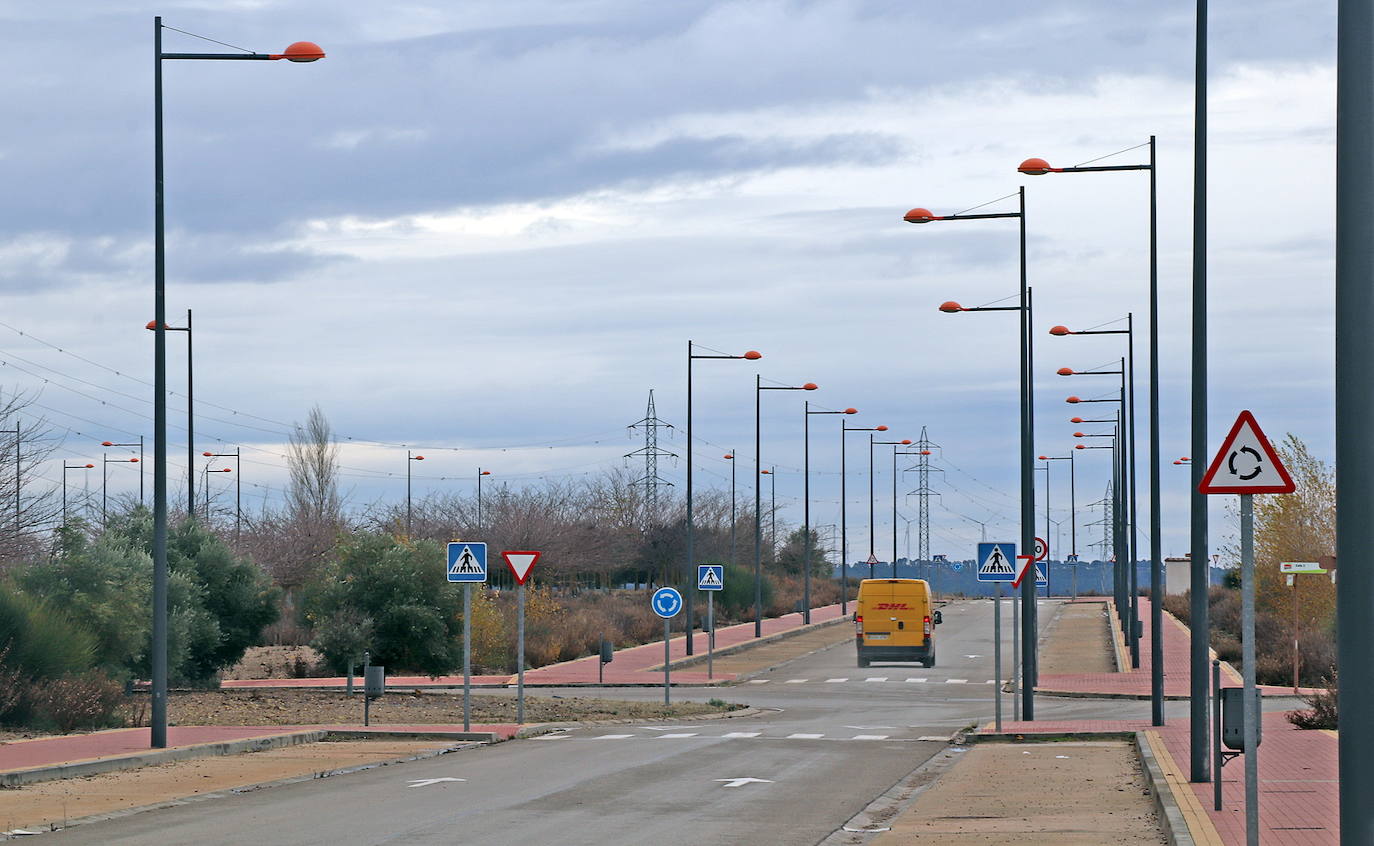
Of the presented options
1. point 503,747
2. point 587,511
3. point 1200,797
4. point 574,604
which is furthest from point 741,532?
point 1200,797

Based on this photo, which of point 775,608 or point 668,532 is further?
point 668,532

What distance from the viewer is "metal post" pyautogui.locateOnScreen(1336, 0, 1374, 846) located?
7730mm

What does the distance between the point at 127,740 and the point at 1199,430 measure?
14.1 m

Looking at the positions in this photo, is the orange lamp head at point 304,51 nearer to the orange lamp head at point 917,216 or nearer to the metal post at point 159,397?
the metal post at point 159,397

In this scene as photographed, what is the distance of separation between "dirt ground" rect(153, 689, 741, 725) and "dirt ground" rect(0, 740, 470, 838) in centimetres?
390

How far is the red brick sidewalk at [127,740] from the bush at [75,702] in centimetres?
52

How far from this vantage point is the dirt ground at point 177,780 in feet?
51.1

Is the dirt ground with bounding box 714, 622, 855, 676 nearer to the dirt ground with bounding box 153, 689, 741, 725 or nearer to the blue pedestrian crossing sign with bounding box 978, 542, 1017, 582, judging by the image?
the dirt ground with bounding box 153, 689, 741, 725

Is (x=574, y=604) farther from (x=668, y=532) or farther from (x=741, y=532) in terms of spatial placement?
(x=741, y=532)

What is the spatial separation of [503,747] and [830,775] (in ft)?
18.6

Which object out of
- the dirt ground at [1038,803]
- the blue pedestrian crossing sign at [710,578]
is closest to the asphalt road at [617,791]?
the dirt ground at [1038,803]

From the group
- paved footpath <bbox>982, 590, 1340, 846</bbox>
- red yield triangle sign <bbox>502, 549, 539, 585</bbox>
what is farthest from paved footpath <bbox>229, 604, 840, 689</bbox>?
paved footpath <bbox>982, 590, 1340, 846</bbox>

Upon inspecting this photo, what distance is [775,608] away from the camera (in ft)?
278

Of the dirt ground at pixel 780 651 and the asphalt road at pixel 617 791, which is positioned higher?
the asphalt road at pixel 617 791
